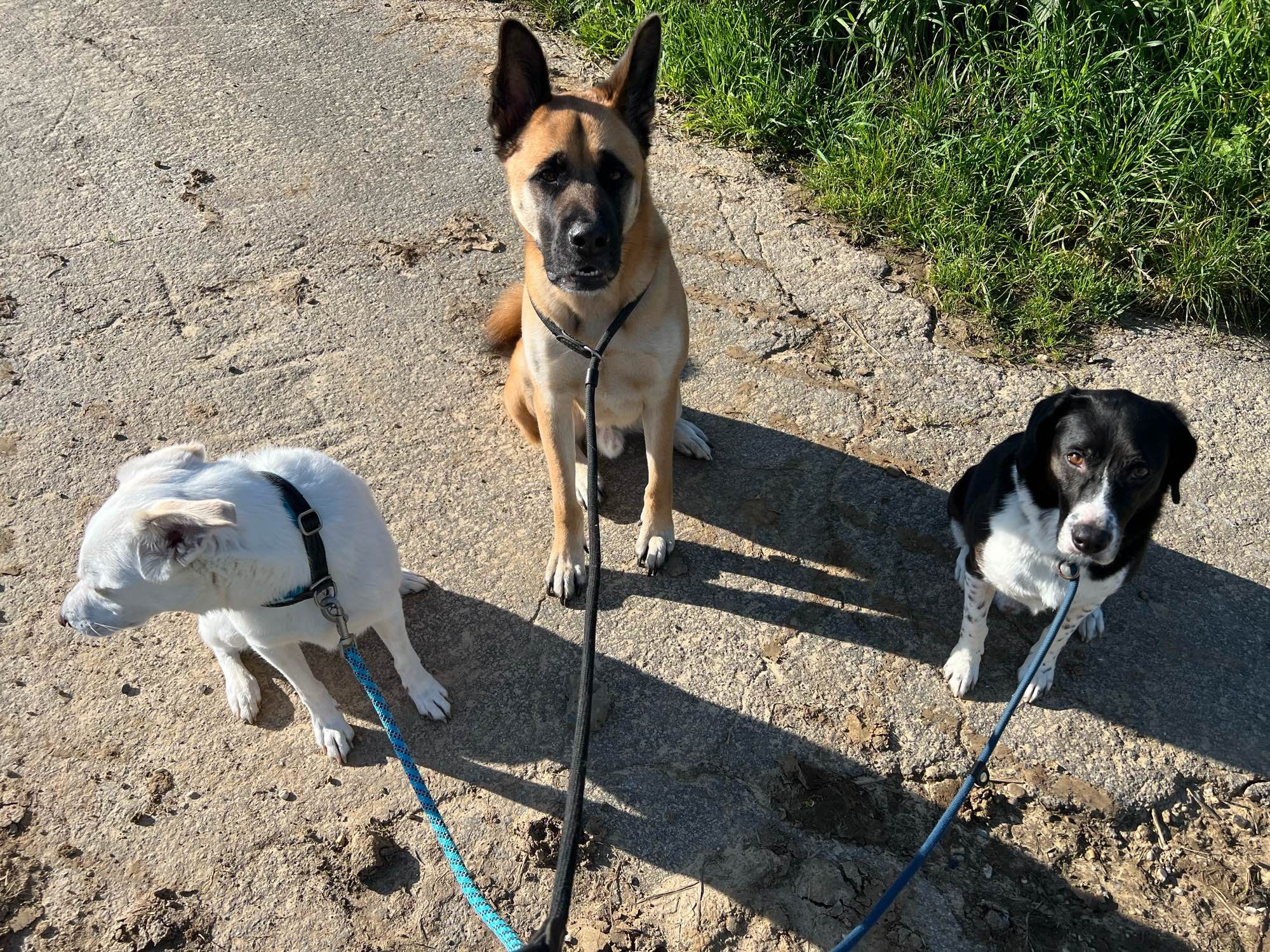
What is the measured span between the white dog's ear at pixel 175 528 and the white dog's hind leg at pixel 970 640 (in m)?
2.29

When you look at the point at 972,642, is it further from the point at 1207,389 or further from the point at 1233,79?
the point at 1233,79

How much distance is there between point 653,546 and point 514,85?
1.75 meters

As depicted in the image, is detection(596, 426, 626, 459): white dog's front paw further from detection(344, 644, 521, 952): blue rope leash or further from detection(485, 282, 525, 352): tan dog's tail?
detection(344, 644, 521, 952): blue rope leash

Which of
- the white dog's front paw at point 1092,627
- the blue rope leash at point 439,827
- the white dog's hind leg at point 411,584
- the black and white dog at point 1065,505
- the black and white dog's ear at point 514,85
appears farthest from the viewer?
the white dog's hind leg at point 411,584

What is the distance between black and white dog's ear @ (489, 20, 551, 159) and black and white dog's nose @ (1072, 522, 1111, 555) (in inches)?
85.2

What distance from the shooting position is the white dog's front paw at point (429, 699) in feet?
9.52

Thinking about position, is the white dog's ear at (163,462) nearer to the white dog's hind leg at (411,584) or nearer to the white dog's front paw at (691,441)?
the white dog's hind leg at (411,584)

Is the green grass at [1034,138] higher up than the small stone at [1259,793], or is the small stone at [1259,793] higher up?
the green grass at [1034,138]

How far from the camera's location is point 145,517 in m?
1.91

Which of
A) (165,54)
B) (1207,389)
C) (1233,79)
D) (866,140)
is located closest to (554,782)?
(1207,389)

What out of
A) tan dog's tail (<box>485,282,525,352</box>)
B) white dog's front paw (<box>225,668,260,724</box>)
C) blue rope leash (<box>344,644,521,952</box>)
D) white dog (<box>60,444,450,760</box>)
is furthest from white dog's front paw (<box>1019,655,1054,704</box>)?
white dog's front paw (<box>225,668,260,724</box>)

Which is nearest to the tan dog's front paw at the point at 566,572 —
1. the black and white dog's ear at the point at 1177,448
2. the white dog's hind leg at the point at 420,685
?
the white dog's hind leg at the point at 420,685

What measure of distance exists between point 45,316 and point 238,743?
8.96 ft

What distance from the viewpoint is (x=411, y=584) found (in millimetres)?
3221
